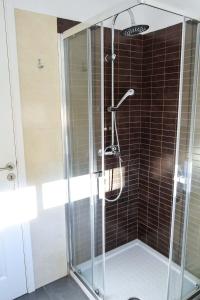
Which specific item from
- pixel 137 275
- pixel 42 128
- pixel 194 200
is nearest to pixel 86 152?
pixel 42 128

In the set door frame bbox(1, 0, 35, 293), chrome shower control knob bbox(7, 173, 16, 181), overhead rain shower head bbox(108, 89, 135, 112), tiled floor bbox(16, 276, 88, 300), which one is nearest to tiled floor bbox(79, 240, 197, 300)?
tiled floor bbox(16, 276, 88, 300)

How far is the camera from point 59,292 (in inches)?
85.4

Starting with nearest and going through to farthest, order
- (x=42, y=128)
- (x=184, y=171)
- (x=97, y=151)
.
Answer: (x=184, y=171), (x=97, y=151), (x=42, y=128)

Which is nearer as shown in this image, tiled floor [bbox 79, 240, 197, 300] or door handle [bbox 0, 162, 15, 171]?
door handle [bbox 0, 162, 15, 171]

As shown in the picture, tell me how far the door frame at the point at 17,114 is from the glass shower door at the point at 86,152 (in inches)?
16.5

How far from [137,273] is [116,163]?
1113 millimetres

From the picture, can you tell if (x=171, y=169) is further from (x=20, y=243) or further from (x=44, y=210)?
(x=20, y=243)

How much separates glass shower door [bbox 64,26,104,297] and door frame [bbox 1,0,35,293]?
0.42m

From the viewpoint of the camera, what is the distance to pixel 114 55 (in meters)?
2.22

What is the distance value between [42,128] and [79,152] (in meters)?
0.37

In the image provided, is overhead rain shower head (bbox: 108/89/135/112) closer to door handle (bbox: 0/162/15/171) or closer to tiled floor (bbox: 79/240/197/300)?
door handle (bbox: 0/162/15/171)

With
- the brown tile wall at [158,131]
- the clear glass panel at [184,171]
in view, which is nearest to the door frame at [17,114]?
the clear glass panel at [184,171]

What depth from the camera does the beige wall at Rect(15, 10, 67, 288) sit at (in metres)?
1.87

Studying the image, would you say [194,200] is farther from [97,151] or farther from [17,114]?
[17,114]
